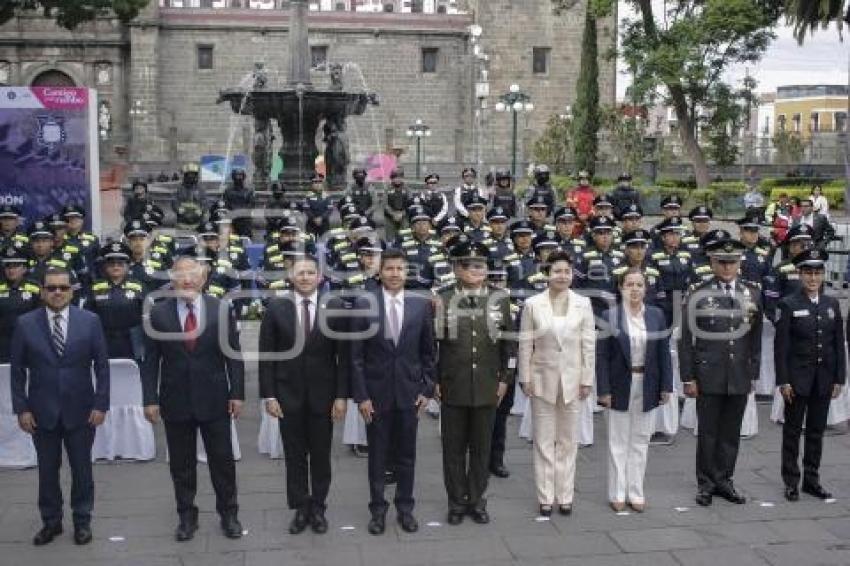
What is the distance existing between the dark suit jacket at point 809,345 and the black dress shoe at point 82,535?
4794mm

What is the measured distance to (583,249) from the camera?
426 inches

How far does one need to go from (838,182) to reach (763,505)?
103 ft

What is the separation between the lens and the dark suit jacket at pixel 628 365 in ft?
23.3

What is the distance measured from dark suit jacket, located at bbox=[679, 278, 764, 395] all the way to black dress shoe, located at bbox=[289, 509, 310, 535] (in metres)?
2.80

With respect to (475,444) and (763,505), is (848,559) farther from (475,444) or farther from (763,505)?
(475,444)

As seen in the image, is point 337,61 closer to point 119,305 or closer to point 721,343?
point 119,305

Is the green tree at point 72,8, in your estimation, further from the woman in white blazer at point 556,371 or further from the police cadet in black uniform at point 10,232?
the woman in white blazer at point 556,371

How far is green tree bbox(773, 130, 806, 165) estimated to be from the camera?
1781 inches

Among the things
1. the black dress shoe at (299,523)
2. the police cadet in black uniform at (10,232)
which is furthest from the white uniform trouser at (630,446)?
the police cadet in black uniform at (10,232)

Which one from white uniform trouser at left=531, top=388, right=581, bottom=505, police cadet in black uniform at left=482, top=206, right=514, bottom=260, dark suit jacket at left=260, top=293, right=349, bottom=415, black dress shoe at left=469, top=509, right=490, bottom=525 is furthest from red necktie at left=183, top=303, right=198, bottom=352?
police cadet in black uniform at left=482, top=206, right=514, bottom=260

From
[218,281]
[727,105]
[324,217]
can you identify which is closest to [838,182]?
[727,105]

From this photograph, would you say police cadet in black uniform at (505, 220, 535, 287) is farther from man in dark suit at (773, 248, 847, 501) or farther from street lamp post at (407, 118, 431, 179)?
street lamp post at (407, 118, 431, 179)

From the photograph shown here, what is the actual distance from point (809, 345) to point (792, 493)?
41.6 inches

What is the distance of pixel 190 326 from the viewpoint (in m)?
6.55
